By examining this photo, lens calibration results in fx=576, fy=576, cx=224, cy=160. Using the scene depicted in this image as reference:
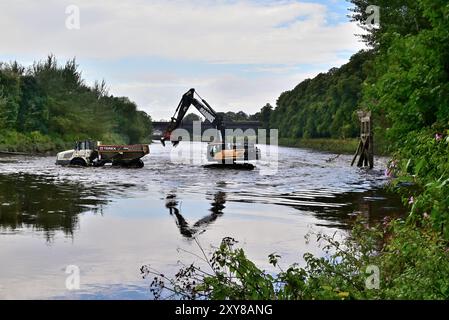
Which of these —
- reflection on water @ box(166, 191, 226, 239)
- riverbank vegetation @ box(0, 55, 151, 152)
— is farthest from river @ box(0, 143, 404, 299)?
riverbank vegetation @ box(0, 55, 151, 152)

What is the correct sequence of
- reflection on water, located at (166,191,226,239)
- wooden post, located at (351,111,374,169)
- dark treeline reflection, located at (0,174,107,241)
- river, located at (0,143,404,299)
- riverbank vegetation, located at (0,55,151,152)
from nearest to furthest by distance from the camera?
river, located at (0,143,404,299) < reflection on water, located at (166,191,226,239) < dark treeline reflection, located at (0,174,107,241) < wooden post, located at (351,111,374,169) < riverbank vegetation, located at (0,55,151,152)

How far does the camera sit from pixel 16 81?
72.6m

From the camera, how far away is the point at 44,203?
21406 mm

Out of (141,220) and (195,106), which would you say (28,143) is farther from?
(141,220)

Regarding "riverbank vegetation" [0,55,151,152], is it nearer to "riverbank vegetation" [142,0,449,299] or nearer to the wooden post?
the wooden post

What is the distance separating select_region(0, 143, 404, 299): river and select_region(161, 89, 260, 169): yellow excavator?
10908mm

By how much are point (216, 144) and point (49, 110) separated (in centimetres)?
4318

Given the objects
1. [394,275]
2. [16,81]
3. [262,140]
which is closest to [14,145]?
[16,81]

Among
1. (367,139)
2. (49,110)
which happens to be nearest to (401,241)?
(367,139)

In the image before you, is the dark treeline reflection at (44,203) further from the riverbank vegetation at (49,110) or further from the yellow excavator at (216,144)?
the riverbank vegetation at (49,110)

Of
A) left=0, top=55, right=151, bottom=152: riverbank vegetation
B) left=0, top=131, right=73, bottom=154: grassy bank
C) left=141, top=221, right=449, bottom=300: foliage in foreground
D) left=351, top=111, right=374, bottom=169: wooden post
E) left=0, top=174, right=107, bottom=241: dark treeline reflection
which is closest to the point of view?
left=141, top=221, right=449, bottom=300: foliage in foreground

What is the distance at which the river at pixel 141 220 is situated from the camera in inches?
420

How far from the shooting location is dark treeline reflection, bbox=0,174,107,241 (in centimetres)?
1633
